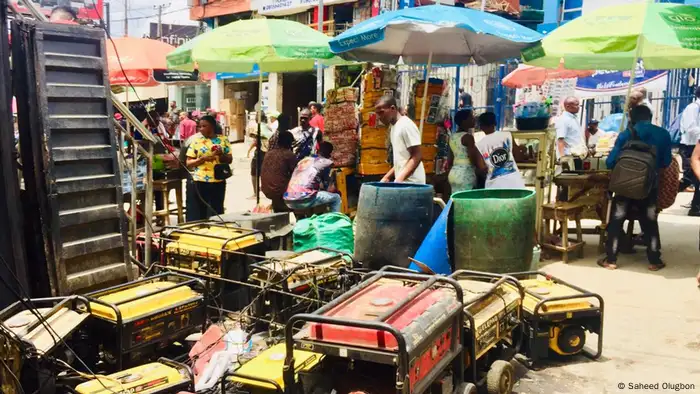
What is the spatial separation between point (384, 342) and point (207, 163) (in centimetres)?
537

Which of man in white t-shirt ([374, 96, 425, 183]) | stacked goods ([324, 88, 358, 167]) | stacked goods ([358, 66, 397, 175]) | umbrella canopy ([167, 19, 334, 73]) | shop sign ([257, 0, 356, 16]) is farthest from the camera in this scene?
shop sign ([257, 0, 356, 16])

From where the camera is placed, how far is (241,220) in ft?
21.4

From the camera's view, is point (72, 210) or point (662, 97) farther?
point (662, 97)

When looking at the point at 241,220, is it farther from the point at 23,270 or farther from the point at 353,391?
the point at 353,391

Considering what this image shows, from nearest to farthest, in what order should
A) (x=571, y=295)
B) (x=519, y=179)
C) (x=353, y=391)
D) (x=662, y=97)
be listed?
(x=353, y=391) → (x=571, y=295) → (x=519, y=179) → (x=662, y=97)

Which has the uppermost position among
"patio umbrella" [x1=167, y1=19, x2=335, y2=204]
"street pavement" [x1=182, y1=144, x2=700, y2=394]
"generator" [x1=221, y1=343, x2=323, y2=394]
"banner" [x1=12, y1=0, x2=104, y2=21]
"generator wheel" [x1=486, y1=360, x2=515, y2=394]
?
"banner" [x1=12, y1=0, x2=104, y2=21]

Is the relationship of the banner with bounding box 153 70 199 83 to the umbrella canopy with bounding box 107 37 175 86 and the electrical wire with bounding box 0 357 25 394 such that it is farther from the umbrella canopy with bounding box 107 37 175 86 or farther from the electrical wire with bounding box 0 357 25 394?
the electrical wire with bounding box 0 357 25 394

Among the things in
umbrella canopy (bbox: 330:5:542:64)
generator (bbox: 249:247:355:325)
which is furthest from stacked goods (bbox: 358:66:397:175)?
generator (bbox: 249:247:355:325)

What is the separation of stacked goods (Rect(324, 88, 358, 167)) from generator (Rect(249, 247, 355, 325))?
13.0ft

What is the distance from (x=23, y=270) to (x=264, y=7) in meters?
25.3

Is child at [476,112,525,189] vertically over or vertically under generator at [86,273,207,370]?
over

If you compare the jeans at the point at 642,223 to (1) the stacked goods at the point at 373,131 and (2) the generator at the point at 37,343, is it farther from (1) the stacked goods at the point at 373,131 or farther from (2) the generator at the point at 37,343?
(2) the generator at the point at 37,343

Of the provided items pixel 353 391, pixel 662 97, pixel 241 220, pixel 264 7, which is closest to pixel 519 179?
pixel 241 220

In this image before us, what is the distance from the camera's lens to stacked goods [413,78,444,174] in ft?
28.6
